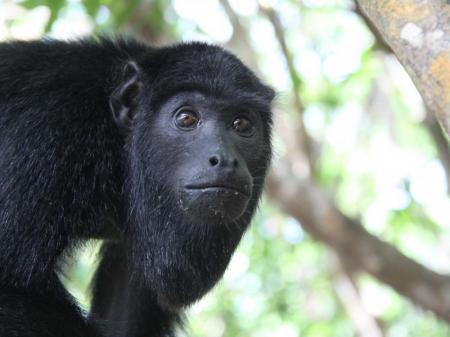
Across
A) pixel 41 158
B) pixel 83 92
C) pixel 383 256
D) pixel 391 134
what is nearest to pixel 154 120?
pixel 83 92

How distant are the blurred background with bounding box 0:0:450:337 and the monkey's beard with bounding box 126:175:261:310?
325 millimetres

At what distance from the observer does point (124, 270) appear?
394 cm

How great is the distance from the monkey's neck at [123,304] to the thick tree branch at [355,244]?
188cm

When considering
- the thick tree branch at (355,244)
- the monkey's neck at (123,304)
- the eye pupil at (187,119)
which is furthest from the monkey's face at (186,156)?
the thick tree branch at (355,244)

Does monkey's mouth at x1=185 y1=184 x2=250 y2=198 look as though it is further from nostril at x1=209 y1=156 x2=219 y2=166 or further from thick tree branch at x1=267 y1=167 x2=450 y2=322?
thick tree branch at x1=267 y1=167 x2=450 y2=322

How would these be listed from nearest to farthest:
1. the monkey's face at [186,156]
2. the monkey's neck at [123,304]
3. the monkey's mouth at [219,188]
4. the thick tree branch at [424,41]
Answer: the thick tree branch at [424,41] → the monkey's mouth at [219,188] → the monkey's face at [186,156] → the monkey's neck at [123,304]

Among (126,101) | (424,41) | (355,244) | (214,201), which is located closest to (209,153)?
(214,201)

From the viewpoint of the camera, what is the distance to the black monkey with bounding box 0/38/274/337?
3.08m

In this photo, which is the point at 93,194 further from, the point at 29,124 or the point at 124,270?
the point at 124,270

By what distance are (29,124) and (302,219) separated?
113 inches

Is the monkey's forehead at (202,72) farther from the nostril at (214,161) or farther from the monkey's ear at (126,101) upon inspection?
the nostril at (214,161)

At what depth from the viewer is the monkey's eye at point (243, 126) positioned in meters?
3.39

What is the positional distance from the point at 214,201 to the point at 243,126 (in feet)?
1.43

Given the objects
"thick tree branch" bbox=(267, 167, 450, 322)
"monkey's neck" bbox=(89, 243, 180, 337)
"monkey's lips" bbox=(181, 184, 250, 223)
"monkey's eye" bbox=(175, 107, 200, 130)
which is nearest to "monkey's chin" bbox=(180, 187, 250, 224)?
"monkey's lips" bbox=(181, 184, 250, 223)
